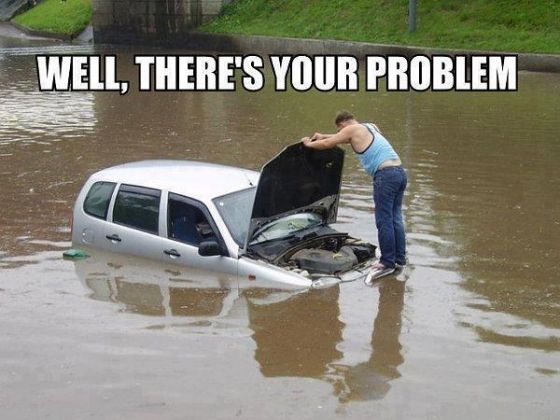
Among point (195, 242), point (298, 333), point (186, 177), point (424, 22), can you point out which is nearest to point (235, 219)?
point (195, 242)

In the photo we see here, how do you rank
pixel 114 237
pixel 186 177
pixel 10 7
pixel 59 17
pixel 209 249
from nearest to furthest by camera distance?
pixel 209 249 < pixel 186 177 < pixel 114 237 < pixel 59 17 < pixel 10 7

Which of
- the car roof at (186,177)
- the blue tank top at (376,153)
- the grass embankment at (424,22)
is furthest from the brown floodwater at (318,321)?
the grass embankment at (424,22)

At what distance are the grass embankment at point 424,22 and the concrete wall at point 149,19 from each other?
278cm

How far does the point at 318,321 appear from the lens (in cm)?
812

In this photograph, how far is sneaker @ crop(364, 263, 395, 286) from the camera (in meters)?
9.09

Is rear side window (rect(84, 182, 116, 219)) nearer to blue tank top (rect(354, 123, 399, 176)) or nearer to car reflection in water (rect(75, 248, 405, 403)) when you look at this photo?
car reflection in water (rect(75, 248, 405, 403))

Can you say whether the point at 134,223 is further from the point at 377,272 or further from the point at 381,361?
the point at 381,361

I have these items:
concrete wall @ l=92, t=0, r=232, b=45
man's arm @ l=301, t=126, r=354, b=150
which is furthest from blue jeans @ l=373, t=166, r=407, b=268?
concrete wall @ l=92, t=0, r=232, b=45

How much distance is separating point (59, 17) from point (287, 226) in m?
53.5

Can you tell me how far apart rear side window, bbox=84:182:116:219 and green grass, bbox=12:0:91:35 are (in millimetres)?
47176

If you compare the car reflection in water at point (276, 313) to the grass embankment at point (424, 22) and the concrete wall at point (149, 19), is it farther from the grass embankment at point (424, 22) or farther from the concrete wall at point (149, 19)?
the concrete wall at point (149, 19)

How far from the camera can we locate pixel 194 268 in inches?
365

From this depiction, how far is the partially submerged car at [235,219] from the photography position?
8.96 metres

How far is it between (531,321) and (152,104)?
17528 millimetres
